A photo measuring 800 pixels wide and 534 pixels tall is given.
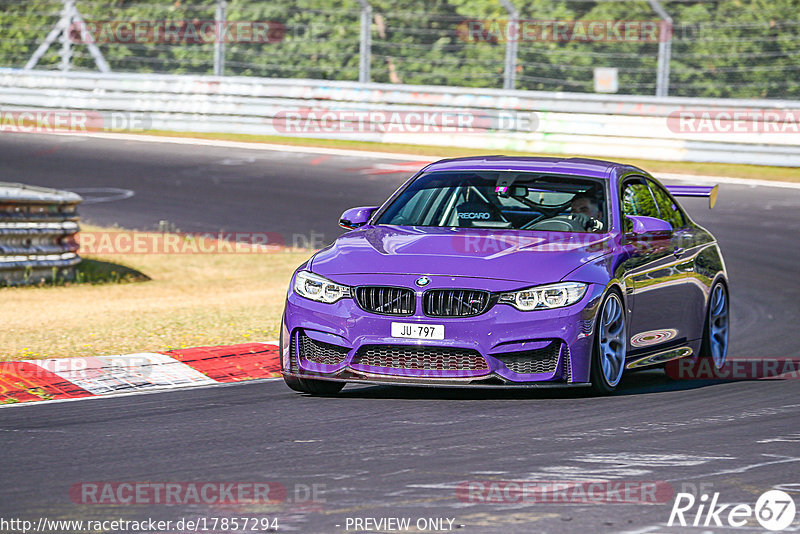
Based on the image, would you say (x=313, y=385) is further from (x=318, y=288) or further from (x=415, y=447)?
(x=415, y=447)

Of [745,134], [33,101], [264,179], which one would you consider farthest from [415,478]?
[33,101]

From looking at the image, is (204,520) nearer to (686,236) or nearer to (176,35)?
(686,236)

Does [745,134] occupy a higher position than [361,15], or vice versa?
[361,15]

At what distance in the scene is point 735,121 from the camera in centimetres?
2377

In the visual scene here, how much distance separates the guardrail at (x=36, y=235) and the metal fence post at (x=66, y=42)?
14742 millimetres

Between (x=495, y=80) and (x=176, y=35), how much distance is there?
7.24 m

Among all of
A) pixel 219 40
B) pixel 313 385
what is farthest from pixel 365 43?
pixel 313 385

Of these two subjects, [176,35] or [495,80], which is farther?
[176,35]

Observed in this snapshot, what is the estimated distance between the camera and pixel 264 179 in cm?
2266
